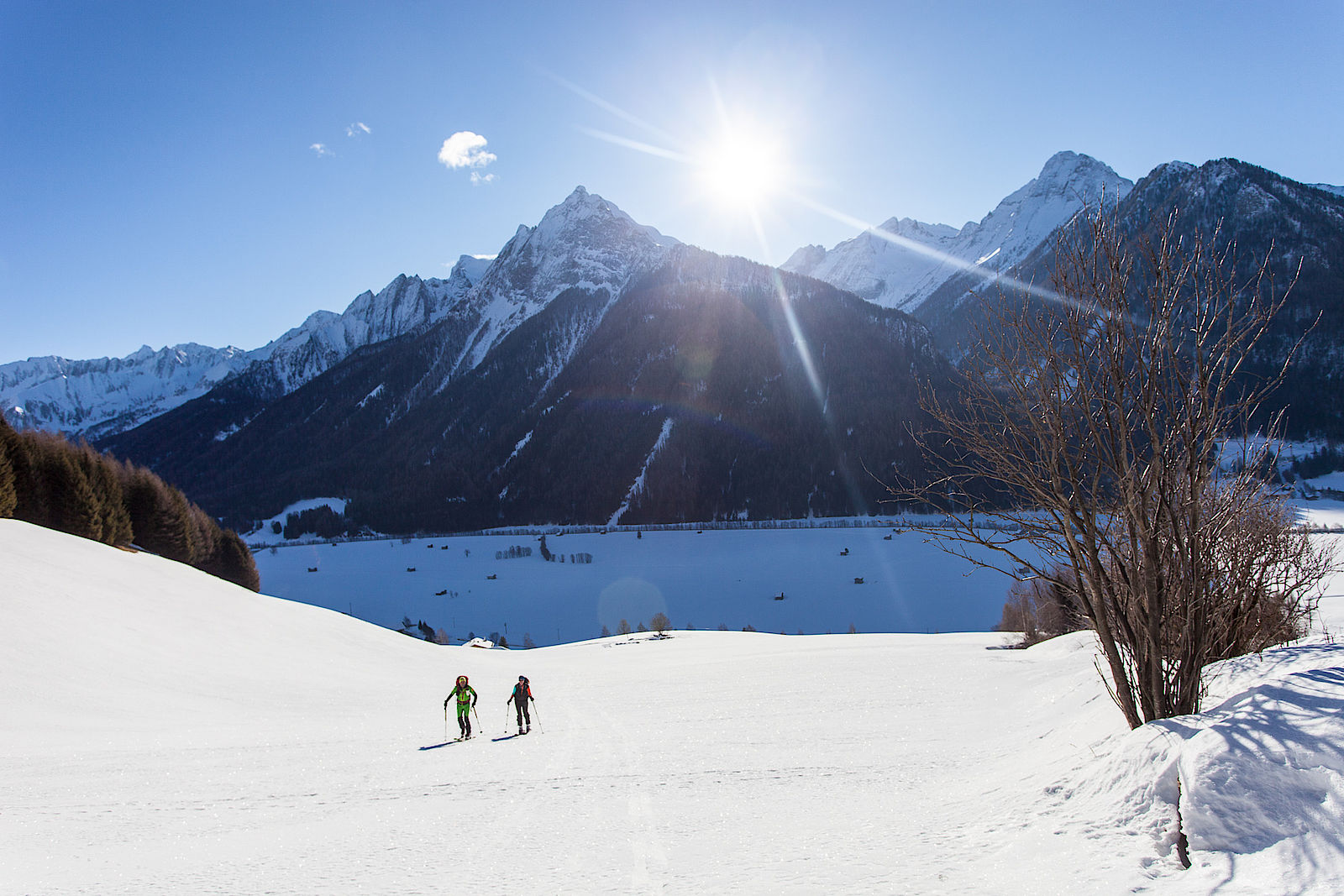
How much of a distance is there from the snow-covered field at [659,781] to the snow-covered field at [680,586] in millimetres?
41597

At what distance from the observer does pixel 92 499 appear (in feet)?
97.4

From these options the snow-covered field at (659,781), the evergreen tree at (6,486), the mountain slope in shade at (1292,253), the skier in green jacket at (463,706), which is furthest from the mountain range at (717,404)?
the skier in green jacket at (463,706)

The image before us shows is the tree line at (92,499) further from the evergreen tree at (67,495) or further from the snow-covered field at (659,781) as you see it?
the snow-covered field at (659,781)

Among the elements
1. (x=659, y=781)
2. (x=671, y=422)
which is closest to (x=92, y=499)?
(x=659, y=781)

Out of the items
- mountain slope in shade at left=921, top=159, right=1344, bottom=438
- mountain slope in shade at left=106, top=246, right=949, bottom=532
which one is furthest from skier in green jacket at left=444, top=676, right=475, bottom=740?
mountain slope in shade at left=921, top=159, right=1344, bottom=438

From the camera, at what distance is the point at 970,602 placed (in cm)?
5569

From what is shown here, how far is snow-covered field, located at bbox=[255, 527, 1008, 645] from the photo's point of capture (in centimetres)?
5750

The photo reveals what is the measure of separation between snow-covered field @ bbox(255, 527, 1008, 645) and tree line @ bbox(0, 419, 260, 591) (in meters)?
26.1

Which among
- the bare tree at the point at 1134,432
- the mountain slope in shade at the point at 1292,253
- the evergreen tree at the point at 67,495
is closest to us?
the bare tree at the point at 1134,432

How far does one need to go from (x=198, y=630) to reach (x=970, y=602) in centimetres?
5460

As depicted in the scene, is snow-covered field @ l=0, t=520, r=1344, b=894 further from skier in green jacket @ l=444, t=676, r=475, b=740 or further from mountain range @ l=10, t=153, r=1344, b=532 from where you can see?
mountain range @ l=10, t=153, r=1344, b=532

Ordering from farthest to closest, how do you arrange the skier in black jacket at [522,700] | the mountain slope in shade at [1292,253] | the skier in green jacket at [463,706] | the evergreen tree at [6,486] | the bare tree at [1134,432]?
the mountain slope in shade at [1292,253] → the evergreen tree at [6,486] → the skier in black jacket at [522,700] → the skier in green jacket at [463,706] → the bare tree at [1134,432]

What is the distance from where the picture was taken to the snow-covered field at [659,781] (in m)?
4.25

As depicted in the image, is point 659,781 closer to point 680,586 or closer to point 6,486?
point 6,486
